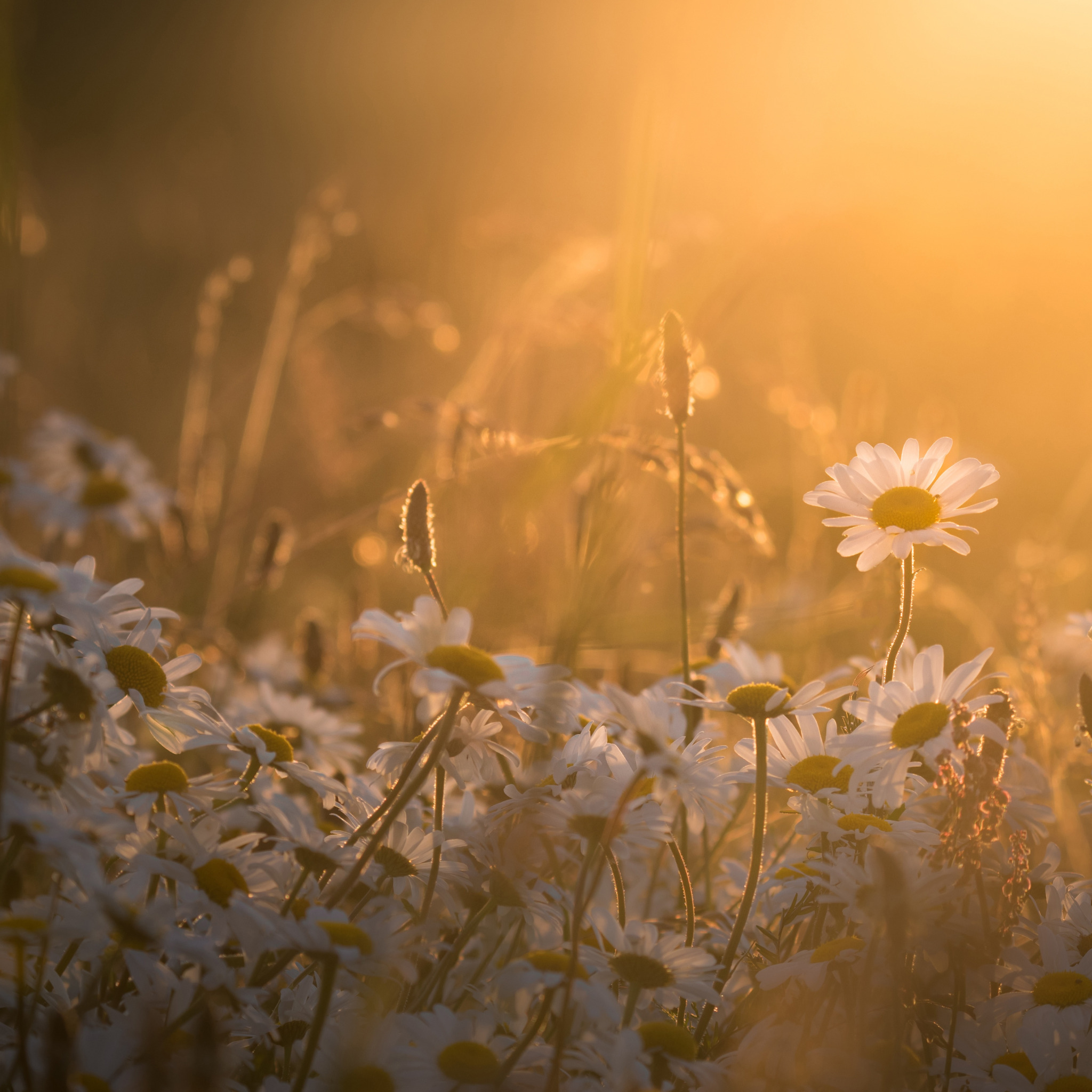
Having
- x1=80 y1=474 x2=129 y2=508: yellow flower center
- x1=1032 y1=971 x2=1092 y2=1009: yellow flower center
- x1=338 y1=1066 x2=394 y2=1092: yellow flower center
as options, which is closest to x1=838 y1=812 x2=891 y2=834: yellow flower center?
x1=1032 y1=971 x2=1092 y2=1009: yellow flower center

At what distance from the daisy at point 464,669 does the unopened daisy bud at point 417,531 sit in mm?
71

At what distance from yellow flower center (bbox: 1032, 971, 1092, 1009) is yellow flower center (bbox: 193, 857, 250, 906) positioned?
0.84 meters

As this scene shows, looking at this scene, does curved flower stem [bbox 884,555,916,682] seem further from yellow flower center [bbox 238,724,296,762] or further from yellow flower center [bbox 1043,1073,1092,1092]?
yellow flower center [bbox 238,724,296,762]

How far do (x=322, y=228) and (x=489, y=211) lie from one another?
8.27 ft

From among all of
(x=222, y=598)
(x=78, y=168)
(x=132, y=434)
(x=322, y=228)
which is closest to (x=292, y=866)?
(x=222, y=598)

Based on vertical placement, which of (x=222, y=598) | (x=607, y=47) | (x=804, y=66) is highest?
(x=607, y=47)

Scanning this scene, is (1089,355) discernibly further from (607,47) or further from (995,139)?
(607,47)

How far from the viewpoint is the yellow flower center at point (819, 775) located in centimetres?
115

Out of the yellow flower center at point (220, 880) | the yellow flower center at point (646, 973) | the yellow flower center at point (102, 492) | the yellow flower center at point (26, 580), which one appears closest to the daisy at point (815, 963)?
the yellow flower center at point (646, 973)

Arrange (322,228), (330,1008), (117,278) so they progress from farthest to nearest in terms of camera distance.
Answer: (117,278) → (322,228) → (330,1008)

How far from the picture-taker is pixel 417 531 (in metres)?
1.08

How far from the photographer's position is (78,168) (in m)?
7.68

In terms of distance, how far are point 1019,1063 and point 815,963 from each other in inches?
8.9

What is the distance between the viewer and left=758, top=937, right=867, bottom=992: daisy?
969 millimetres
